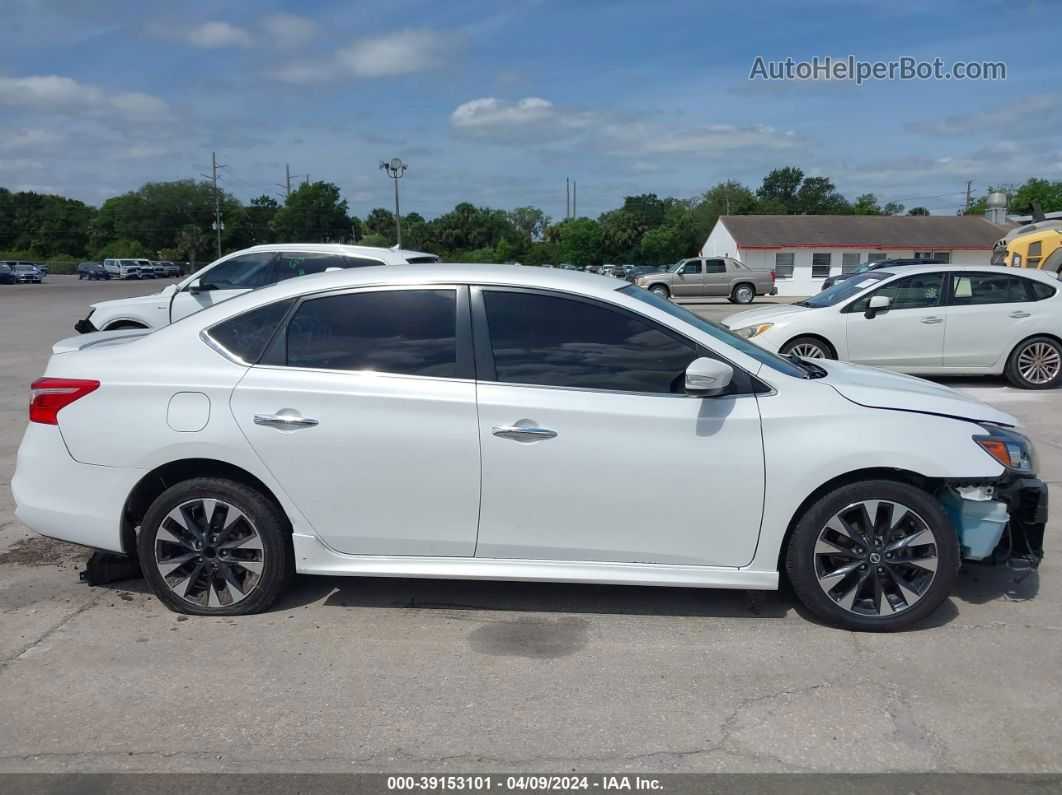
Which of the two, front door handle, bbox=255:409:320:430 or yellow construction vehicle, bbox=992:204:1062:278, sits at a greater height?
yellow construction vehicle, bbox=992:204:1062:278

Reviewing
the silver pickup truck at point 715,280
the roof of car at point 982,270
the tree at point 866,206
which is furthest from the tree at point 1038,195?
the roof of car at point 982,270

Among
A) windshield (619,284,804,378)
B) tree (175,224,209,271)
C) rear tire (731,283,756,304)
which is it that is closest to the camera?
windshield (619,284,804,378)

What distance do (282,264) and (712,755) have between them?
957 cm

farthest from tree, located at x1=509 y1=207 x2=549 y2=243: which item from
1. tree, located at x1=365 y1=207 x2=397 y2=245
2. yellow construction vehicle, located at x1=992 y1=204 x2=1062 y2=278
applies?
yellow construction vehicle, located at x1=992 y1=204 x2=1062 y2=278

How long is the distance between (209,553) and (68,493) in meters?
0.79

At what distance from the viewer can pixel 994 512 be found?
13.4ft

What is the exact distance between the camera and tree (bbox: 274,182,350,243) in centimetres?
7469

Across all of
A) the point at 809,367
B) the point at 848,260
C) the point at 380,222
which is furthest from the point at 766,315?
the point at 380,222

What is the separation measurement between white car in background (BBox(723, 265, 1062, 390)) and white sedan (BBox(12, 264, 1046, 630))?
655 cm

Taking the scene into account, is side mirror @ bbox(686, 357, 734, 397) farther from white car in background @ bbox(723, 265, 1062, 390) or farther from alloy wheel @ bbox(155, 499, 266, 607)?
white car in background @ bbox(723, 265, 1062, 390)

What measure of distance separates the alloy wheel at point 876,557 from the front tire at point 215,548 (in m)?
2.62

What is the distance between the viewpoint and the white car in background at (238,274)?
11086mm

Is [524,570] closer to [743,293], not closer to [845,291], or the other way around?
[845,291]

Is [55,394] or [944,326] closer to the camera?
[55,394]
